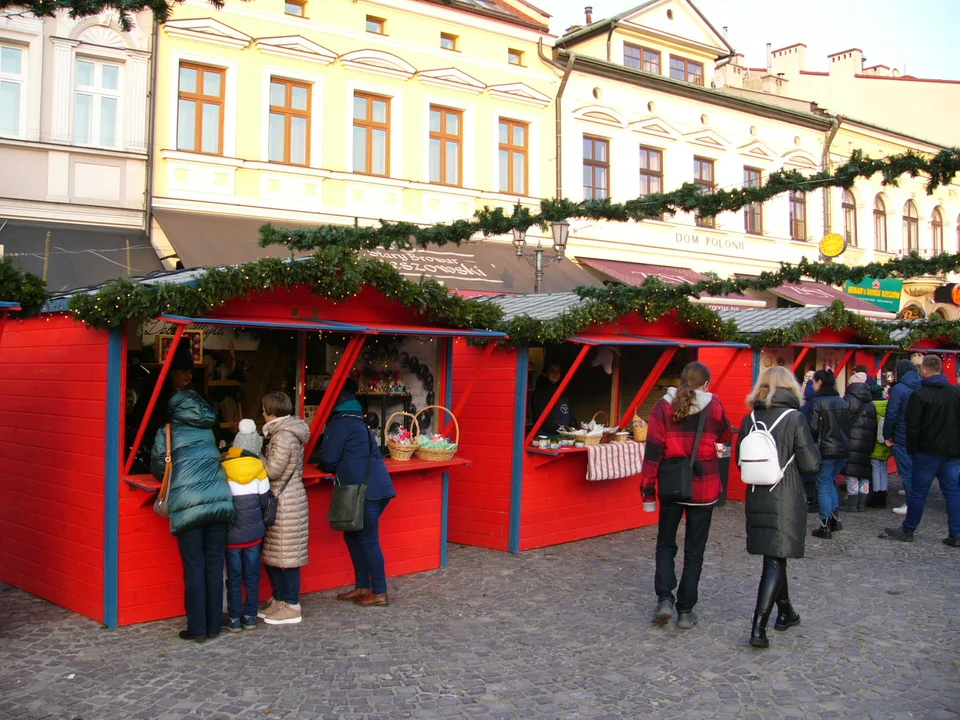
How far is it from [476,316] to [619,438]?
8.52 feet

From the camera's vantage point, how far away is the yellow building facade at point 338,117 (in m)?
14.0

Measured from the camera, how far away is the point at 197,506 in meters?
5.42

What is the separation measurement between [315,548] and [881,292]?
22.5 m

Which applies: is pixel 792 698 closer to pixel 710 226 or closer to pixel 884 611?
pixel 884 611

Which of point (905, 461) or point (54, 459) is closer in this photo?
point (54, 459)

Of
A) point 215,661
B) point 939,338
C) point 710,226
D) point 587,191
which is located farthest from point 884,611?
point 710,226

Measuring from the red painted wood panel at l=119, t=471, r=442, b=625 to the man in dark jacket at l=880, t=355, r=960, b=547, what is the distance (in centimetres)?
473

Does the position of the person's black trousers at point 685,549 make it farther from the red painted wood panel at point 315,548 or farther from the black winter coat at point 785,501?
the red painted wood panel at point 315,548

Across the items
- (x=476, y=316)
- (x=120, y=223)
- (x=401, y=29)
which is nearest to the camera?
(x=476, y=316)

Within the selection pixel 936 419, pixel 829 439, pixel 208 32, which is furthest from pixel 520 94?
pixel 936 419

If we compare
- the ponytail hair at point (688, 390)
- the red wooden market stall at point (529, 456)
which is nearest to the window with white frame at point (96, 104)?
the red wooden market stall at point (529, 456)

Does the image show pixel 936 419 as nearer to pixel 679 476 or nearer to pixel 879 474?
pixel 879 474

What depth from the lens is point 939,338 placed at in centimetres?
1476

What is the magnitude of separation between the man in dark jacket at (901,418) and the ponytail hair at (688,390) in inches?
177
